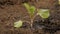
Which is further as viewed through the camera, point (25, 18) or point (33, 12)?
point (25, 18)

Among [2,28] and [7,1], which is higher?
[7,1]

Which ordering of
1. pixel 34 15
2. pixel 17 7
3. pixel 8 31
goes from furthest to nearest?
1. pixel 17 7
2. pixel 34 15
3. pixel 8 31

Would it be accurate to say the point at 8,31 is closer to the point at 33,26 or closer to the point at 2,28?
the point at 2,28

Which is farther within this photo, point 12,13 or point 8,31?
point 12,13

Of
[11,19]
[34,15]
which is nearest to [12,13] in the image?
[11,19]

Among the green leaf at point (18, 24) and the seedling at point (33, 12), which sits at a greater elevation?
the seedling at point (33, 12)

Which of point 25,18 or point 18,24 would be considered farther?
point 25,18

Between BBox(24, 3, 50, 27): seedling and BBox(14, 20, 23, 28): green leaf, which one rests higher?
BBox(24, 3, 50, 27): seedling

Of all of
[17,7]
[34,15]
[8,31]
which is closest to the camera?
[8,31]
